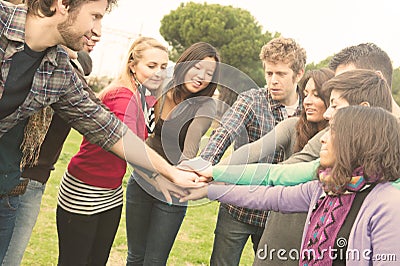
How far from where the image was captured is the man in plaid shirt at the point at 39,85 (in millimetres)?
1871

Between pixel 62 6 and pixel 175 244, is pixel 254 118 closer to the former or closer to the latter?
pixel 62 6

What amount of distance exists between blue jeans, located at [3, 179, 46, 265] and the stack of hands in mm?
569

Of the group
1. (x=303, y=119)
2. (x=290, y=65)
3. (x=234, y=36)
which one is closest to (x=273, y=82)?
(x=290, y=65)

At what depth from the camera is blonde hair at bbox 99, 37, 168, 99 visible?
276 centimetres

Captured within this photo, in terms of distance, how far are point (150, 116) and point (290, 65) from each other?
2.78ft

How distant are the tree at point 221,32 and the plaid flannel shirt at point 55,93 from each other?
19217mm

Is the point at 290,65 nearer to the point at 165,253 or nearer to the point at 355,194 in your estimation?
the point at 355,194

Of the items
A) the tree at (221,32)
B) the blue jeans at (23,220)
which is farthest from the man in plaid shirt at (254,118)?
the tree at (221,32)

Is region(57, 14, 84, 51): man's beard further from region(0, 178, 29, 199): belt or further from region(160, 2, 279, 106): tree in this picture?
region(160, 2, 279, 106): tree

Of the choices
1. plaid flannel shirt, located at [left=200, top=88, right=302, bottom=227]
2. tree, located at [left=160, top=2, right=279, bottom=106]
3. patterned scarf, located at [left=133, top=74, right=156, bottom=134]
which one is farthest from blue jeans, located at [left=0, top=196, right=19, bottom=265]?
tree, located at [left=160, top=2, right=279, bottom=106]

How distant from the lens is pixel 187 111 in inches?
117

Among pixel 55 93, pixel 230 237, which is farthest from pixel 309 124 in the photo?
pixel 55 93

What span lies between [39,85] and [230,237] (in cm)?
143

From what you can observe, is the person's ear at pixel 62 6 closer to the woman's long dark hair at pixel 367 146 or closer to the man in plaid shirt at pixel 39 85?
the man in plaid shirt at pixel 39 85
